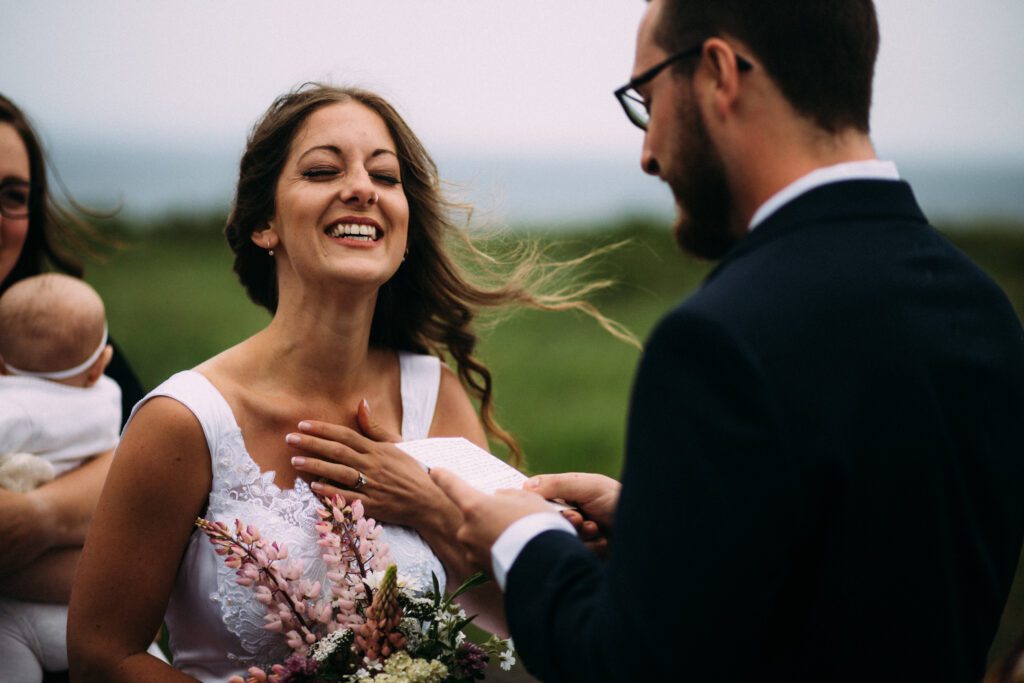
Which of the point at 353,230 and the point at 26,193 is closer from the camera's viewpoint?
the point at 353,230

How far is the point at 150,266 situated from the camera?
62.4 feet

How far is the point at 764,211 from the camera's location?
6.38 ft

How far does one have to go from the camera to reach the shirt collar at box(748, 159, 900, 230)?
192cm

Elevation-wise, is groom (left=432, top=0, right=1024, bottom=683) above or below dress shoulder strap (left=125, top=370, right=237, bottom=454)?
above

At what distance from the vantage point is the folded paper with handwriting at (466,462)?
9.09ft

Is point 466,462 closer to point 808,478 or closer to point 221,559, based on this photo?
Result: point 221,559

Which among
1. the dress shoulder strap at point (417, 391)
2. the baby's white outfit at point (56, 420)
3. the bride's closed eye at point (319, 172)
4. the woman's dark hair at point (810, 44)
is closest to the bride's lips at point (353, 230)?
the bride's closed eye at point (319, 172)

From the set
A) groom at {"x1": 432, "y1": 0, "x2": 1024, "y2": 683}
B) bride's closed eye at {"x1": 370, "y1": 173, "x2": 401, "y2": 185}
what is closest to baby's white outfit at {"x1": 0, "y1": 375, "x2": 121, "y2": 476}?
bride's closed eye at {"x1": 370, "y1": 173, "x2": 401, "y2": 185}

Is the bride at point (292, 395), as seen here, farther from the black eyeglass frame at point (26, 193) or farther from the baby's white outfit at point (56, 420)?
the black eyeglass frame at point (26, 193)

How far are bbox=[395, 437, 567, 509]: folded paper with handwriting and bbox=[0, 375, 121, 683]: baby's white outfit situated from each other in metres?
1.08

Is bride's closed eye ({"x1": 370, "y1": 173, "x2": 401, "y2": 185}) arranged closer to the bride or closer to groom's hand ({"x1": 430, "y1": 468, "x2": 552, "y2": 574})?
the bride

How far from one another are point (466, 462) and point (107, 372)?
158cm

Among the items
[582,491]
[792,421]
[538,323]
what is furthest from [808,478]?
[538,323]

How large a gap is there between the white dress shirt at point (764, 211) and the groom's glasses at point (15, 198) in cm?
240
